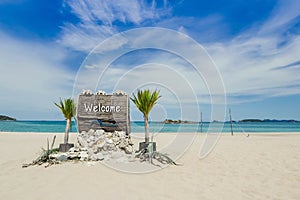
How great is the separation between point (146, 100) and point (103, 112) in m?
1.68

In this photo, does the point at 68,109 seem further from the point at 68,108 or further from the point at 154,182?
the point at 154,182

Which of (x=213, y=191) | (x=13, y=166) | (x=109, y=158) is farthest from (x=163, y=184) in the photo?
(x=13, y=166)

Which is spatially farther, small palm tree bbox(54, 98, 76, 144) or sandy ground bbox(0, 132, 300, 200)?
small palm tree bbox(54, 98, 76, 144)

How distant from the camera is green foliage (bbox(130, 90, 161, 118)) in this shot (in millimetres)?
7180

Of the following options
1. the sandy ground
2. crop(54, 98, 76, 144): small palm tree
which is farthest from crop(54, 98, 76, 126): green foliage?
the sandy ground

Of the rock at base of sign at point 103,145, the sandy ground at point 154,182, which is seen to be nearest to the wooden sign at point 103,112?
the rock at base of sign at point 103,145

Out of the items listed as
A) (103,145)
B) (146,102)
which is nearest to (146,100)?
(146,102)

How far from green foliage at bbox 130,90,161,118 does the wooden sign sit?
0.62m

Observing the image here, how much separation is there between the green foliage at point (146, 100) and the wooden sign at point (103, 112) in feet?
2.04

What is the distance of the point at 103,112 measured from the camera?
299 inches

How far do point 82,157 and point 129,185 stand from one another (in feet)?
8.35

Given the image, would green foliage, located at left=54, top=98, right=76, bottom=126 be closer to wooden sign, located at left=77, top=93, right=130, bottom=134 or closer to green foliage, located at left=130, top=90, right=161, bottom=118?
wooden sign, located at left=77, top=93, right=130, bottom=134

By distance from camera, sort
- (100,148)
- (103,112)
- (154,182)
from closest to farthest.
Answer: (154,182) < (100,148) < (103,112)

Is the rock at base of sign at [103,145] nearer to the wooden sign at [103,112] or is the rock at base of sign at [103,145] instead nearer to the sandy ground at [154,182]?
the wooden sign at [103,112]
